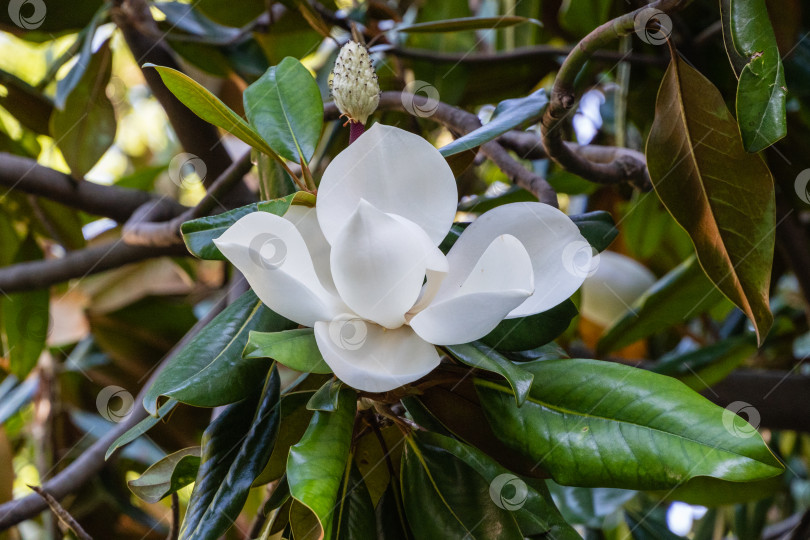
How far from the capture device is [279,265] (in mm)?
397

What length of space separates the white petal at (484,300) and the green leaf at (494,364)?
1 cm

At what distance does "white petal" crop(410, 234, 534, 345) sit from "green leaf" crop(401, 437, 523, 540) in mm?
100

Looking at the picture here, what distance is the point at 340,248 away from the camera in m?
0.38

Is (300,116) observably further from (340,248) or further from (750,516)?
(750,516)

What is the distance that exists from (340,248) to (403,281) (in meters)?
0.04

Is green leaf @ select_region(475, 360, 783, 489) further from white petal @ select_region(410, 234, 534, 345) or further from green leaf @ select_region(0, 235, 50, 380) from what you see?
green leaf @ select_region(0, 235, 50, 380)
